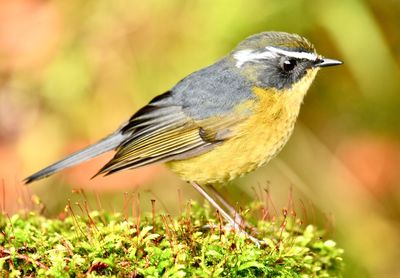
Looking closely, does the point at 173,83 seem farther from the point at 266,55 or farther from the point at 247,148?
the point at 247,148

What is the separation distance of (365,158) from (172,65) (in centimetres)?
212

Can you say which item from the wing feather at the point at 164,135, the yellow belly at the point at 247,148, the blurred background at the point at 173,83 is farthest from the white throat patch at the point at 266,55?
the blurred background at the point at 173,83

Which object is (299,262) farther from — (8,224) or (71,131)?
(71,131)

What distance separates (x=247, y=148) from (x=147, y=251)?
1.22 meters

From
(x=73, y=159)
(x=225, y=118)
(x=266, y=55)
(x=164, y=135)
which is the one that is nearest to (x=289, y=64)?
(x=266, y=55)

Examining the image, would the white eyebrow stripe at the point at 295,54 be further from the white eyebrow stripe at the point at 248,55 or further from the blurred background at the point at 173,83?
the blurred background at the point at 173,83

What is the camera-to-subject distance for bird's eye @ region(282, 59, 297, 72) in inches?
169

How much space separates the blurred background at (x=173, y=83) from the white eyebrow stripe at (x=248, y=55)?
1510mm

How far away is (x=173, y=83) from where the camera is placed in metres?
6.02

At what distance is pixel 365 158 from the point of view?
22.0 ft

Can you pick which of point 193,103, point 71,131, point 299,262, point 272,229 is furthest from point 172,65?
point 299,262

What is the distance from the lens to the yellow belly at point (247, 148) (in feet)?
13.5

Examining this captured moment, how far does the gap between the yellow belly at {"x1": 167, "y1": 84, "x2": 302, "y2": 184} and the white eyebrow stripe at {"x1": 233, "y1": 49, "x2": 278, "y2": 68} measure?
26cm

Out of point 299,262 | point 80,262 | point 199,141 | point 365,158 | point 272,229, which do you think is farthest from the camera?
point 365,158
